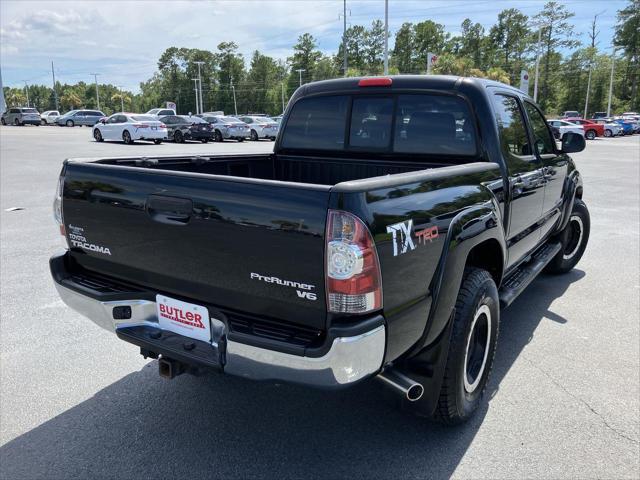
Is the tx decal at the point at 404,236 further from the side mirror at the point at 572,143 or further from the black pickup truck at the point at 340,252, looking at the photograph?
the side mirror at the point at 572,143

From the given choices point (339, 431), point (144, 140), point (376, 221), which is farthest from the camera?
point (144, 140)

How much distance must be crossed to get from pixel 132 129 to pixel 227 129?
7.35 meters

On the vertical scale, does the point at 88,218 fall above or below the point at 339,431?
above

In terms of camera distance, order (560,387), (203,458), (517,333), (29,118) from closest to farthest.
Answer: (203,458)
(560,387)
(517,333)
(29,118)

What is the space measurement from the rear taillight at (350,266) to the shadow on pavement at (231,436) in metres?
0.69

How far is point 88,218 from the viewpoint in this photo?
2.88m

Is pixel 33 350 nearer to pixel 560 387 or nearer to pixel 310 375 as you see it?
pixel 310 375

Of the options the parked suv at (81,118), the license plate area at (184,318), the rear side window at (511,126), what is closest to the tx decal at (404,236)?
the license plate area at (184,318)

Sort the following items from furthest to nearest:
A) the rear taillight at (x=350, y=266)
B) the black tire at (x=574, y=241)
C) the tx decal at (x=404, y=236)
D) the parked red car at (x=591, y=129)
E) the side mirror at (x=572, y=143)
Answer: the parked red car at (x=591, y=129) < the black tire at (x=574, y=241) < the side mirror at (x=572, y=143) < the tx decal at (x=404, y=236) < the rear taillight at (x=350, y=266)

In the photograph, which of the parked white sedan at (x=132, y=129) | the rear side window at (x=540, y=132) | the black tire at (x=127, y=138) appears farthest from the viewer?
the black tire at (x=127, y=138)

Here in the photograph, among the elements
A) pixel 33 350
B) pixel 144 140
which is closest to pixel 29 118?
pixel 144 140

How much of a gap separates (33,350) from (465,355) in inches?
125

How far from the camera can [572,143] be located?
5070mm

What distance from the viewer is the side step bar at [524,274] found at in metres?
3.69
